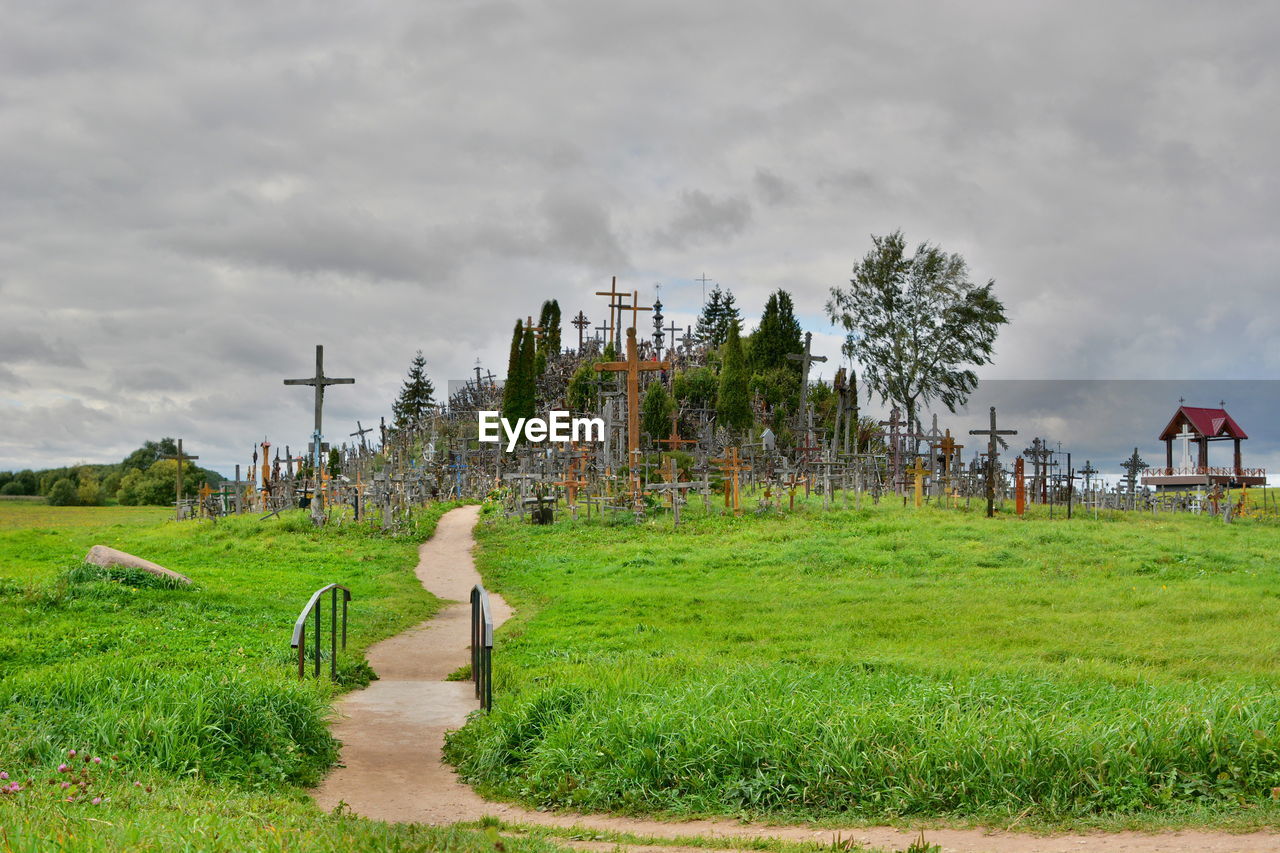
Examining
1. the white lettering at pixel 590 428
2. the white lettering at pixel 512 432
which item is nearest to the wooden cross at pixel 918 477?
the white lettering at pixel 590 428

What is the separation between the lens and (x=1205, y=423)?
212ft

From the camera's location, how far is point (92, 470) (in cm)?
8675

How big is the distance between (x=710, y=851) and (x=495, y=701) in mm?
4749

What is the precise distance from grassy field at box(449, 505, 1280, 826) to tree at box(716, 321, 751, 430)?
32.1m

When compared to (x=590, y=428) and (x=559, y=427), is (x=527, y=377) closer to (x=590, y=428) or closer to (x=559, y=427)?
(x=559, y=427)

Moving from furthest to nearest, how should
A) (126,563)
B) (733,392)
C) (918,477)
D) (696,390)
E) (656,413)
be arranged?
(696,390), (733,392), (656,413), (918,477), (126,563)

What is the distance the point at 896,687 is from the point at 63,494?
7888 cm

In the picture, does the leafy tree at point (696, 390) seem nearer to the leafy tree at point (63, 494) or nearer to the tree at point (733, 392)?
the tree at point (733, 392)

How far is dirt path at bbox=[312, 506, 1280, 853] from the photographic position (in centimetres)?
809

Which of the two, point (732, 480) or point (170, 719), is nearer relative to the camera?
point (170, 719)

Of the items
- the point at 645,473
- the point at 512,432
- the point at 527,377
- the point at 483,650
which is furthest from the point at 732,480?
the point at 483,650

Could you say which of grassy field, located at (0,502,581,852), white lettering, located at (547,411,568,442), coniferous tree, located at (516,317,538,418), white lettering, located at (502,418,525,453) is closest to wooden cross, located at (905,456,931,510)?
white lettering, located at (547,411,568,442)

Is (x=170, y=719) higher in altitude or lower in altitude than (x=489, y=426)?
lower

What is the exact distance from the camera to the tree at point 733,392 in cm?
5841
